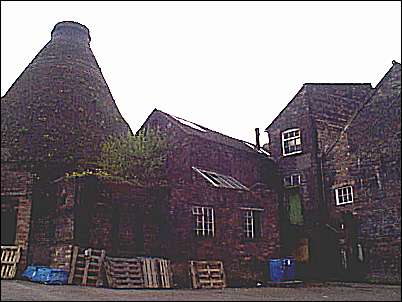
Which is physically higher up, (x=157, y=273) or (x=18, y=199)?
(x=18, y=199)

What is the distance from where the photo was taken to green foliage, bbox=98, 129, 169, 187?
2102 centimetres

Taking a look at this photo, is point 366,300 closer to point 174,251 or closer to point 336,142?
point 174,251

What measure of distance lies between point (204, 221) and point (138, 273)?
3967 mm

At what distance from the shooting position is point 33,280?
673 inches

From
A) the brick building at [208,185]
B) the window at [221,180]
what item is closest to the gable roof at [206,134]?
the brick building at [208,185]

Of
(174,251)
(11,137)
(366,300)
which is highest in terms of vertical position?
(11,137)

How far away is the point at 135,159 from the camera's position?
72.7ft

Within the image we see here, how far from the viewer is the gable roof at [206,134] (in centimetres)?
2673

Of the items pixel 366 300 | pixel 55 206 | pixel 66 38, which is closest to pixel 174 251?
pixel 55 206

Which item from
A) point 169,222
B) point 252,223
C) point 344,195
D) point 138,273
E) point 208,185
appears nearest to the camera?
point 138,273

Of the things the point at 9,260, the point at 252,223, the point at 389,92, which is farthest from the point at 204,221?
the point at 389,92

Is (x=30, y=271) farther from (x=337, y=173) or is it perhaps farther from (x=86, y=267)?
(x=337, y=173)

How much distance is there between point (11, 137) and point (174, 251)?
8146mm

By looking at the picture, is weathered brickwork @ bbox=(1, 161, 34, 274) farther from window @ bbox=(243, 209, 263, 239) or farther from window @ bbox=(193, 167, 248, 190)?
window @ bbox=(243, 209, 263, 239)
